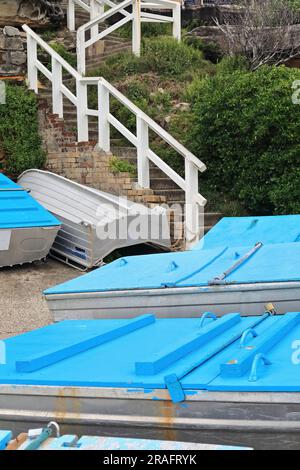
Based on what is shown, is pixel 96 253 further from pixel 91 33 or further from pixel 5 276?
pixel 91 33

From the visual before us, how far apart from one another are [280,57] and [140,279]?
10.8 meters

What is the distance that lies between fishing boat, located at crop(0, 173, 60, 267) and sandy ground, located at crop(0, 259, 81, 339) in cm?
20

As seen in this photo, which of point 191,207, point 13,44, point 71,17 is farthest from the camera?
point 71,17

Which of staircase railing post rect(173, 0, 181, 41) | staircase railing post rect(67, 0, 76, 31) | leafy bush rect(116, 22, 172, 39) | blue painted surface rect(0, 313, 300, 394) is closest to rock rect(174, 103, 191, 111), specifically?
staircase railing post rect(173, 0, 181, 41)

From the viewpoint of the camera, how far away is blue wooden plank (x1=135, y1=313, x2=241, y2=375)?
376cm

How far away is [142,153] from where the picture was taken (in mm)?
10891

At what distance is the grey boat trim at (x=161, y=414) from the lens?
3410 millimetres

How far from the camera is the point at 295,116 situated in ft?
35.2

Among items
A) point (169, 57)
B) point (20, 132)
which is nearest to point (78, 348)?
point (20, 132)

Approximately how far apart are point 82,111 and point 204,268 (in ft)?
20.6

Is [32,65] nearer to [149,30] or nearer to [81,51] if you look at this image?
[81,51]

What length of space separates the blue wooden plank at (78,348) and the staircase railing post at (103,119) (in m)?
6.70

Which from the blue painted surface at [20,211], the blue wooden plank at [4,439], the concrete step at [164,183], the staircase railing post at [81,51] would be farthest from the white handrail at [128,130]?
the blue wooden plank at [4,439]
